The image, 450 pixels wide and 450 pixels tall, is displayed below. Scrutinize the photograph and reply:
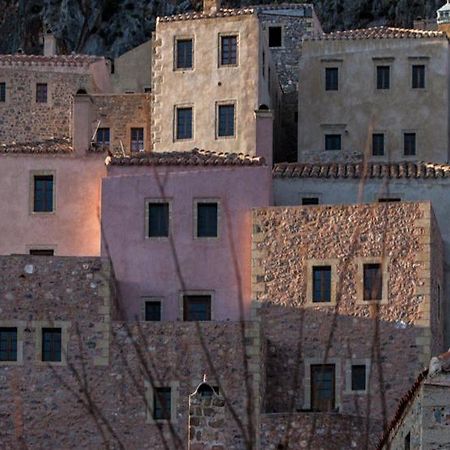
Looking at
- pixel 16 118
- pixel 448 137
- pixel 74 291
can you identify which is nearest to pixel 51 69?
pixel 16 118

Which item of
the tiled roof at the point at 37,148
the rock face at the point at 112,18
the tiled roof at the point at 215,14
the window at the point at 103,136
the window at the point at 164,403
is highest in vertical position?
the rock face at the point at 112,18

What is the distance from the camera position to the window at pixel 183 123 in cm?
6378

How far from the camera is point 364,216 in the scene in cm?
5300

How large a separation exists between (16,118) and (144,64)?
7.33 meters

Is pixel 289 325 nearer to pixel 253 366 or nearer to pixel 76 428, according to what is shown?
pixel 253 366

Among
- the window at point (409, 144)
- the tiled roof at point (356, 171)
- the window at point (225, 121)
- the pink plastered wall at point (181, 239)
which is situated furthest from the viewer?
the window at point (409, 144)

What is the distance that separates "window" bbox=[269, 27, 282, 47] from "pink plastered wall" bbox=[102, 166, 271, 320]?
18.3 m

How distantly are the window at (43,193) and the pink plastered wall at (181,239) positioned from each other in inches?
105

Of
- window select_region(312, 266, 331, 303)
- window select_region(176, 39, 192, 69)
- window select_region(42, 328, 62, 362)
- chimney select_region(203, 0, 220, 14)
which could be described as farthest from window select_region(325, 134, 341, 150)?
window select_region(42, 328, 62, 362)

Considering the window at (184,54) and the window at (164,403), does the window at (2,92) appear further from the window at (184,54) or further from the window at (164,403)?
the window at (164,403)

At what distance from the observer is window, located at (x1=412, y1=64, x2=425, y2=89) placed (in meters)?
66.1

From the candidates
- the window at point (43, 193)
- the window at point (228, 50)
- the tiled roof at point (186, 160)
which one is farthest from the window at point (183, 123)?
the window at point (43, 193)

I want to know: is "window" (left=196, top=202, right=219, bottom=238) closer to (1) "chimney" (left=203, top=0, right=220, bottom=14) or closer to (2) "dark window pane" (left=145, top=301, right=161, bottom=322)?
(2) "dark window pane" (left=145, top=301, right=161, bottom=322)

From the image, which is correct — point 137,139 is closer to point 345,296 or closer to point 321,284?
point 321,284
